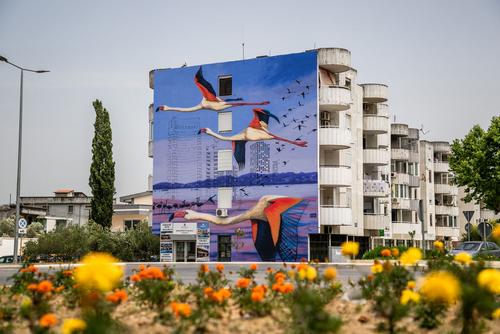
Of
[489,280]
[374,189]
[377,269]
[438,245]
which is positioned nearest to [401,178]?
→ [374,189]

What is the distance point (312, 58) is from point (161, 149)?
13.2 metres

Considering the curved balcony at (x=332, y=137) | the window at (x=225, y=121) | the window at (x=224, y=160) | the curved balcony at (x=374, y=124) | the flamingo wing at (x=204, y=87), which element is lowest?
the window at (x=224, y=160)

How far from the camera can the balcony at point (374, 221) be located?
57.8m

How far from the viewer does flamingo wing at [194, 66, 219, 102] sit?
52.6 metres

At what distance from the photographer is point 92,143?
5825 cm

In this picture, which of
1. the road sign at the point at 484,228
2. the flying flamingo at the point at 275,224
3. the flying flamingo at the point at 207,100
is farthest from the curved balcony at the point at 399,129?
the road sign at the point at 484,228

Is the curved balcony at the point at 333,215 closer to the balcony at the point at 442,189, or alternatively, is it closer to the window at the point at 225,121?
the window at the point at 225,121

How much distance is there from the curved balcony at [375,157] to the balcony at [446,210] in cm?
2881

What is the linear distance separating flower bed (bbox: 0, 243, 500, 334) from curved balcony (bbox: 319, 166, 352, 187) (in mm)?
37946

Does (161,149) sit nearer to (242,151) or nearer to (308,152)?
(242,151)

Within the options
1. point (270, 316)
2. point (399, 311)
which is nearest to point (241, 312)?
point (270, 316)

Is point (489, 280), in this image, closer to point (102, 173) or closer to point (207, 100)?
point (207, 100)

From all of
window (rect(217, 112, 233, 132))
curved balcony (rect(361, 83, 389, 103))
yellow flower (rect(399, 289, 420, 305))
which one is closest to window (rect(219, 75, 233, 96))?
window (rect(217, 112, 233, 132))

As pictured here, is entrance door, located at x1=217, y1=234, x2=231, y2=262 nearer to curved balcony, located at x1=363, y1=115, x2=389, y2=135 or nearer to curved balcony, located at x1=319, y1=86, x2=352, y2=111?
curved balcony, located at x1=319, y1=86, x2=352, y2=111
